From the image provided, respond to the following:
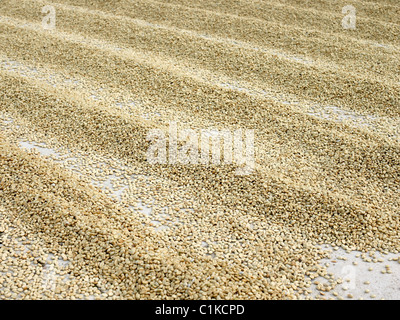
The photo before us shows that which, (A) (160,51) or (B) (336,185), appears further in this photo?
(A) (160,51)

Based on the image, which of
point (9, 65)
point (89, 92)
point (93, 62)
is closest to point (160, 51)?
point (93, 62)

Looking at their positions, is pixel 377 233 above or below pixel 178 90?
below

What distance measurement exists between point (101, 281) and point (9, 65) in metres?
3.70

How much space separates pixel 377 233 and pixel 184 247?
144 cm

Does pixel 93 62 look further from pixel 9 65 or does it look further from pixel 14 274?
pixel 14 274

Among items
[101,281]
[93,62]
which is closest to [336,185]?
[101,281]

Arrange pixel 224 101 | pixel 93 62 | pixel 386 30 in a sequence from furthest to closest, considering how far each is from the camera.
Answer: pixel 386 30 < pixel 93 62 < pixel 224 101

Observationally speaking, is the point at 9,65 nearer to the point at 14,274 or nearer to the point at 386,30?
the point at 14,274

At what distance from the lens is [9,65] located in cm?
501

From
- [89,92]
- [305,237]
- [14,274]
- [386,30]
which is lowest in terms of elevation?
[14,274]

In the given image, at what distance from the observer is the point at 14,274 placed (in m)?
2.57

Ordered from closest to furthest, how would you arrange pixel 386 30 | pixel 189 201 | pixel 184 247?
1. pixel 184 247
2. pixel 189 201
3. pixel 386 30
